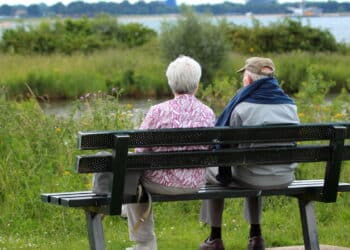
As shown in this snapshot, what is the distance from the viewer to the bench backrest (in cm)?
518

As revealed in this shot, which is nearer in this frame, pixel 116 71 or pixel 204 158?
pixel 204 158

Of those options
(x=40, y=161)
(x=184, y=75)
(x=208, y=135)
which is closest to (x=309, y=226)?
(x=208, y=135)

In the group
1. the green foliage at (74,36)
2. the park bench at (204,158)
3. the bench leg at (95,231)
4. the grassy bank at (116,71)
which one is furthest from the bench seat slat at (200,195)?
the green foliage at (74,36)

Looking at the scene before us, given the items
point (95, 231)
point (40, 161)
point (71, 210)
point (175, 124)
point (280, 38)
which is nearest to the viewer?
point (95, 231)

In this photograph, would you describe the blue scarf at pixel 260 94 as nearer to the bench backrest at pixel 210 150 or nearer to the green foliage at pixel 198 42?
the bench backrest at pixel 210 150

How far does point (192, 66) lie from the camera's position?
5.67 metres

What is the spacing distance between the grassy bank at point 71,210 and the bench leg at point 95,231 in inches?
51.1

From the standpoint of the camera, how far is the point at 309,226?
5.88 metres

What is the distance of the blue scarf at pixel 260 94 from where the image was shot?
19.5ft

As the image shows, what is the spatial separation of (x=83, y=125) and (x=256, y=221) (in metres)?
4.07

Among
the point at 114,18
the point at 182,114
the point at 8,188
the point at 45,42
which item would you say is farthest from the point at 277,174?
the point at 114,18

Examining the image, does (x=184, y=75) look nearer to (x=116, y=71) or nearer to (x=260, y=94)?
(x=260, y=94)

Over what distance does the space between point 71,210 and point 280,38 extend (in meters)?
35.6

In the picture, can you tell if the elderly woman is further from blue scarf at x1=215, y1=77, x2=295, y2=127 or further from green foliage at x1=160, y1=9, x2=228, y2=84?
green foliage at x1=160, y1=9, x2=228, y2=84
